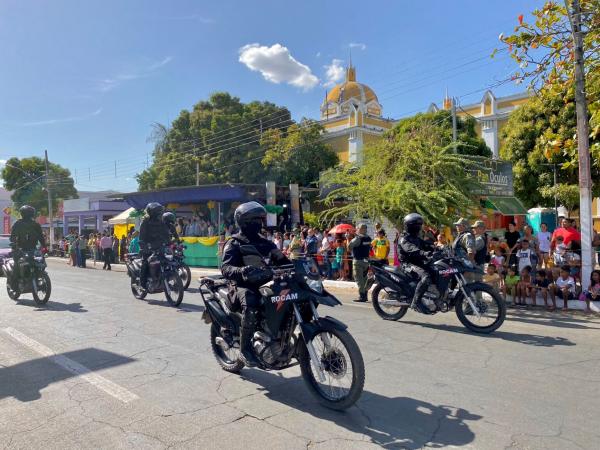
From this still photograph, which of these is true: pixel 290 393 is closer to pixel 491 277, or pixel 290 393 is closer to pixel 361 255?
pixel 361 255

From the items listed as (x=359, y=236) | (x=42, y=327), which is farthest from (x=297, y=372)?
(x=359, y=236)

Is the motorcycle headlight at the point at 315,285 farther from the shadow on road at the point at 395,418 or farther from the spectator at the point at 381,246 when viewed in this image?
the spectator at the point at 381,246

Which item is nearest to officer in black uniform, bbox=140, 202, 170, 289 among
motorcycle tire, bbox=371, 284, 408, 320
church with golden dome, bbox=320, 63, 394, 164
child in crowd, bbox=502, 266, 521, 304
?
motorcycle tire, bbox=371, 284, 408, 320

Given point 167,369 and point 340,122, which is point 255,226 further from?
point 340,122

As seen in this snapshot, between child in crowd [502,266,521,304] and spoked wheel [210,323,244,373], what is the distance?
23.0 ft

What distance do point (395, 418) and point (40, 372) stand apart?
399cm

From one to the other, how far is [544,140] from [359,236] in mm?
4094

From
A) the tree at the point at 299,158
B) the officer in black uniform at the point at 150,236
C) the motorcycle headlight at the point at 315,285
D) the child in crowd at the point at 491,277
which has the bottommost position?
the child in crowd at the point at 491,277

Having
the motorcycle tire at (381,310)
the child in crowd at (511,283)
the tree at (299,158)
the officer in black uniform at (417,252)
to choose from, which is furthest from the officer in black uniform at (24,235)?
the tree at (299,158)

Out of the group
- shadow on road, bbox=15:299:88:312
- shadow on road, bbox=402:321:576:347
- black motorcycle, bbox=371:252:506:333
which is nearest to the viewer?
shadow on road, bbox=402:321:576:347

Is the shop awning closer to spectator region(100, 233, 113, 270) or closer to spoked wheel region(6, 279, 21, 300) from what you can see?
spoked wheel region(6, 279, 21, 300)

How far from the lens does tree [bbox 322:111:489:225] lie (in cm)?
1107

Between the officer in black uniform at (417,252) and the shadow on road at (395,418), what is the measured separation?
3.31 m

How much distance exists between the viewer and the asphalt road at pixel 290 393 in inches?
150
